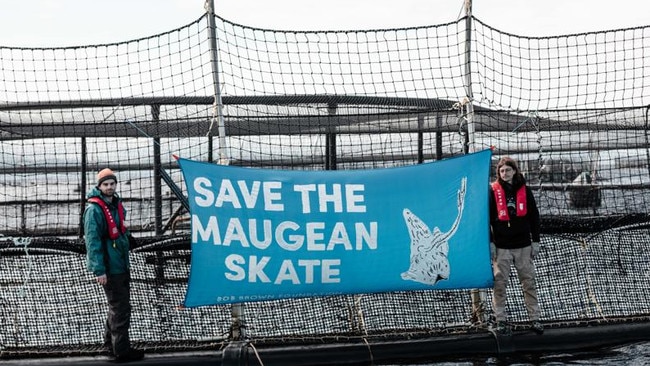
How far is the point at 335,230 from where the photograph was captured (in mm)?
6578

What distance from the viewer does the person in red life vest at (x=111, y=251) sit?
6.03 metres

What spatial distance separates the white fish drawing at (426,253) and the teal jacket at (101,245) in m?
2.49

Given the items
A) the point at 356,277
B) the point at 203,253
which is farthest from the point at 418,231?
the point at 203,253

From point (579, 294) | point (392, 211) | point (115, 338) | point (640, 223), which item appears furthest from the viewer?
point (579, 294)

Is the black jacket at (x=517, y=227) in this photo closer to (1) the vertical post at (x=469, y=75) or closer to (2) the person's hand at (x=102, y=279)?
(1) the vertical post at (x=469, y=75)

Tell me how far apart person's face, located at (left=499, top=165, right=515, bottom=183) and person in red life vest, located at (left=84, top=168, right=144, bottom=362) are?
351cm

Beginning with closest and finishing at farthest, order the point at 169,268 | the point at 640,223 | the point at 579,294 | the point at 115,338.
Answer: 1. the point at 115,338
2. the point at 640,223
3. the point at 579,294
4. the point at 169,268

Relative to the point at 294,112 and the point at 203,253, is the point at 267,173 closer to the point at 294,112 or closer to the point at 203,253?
the point at 203,253

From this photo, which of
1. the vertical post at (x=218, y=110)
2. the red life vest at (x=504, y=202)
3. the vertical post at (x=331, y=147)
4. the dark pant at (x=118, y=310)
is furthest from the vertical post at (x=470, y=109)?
the dark pant at (x=118, y=310)

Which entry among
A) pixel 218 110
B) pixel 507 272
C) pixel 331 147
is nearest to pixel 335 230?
pixel 218 110

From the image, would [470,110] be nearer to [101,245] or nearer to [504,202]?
[504,202]

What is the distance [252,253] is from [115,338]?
1351mm

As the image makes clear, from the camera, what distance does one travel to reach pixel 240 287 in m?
6.38

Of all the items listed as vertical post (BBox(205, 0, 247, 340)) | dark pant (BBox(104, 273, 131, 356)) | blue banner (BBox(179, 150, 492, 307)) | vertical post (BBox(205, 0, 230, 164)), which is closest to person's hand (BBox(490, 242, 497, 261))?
blue banner (BBox(179, 150, 492, 307))
